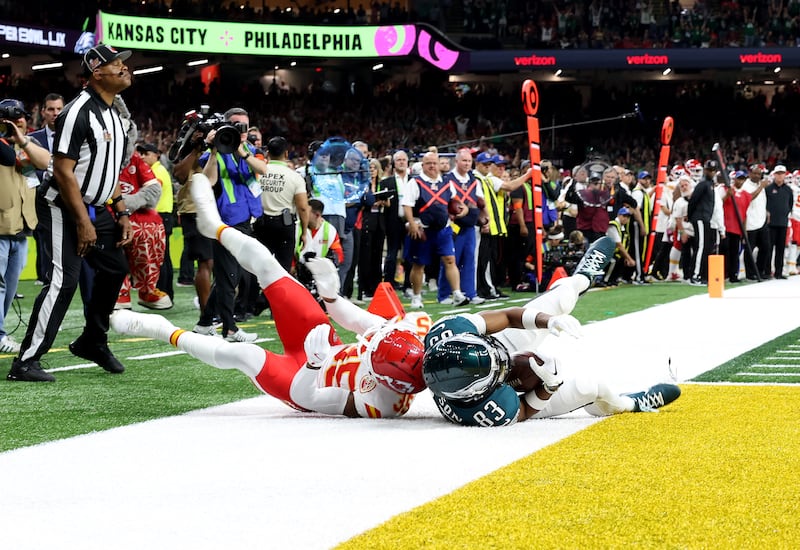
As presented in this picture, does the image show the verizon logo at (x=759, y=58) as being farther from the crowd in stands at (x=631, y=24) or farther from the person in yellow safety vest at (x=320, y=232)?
the person in yellow safety vest at (x=320, y=232)

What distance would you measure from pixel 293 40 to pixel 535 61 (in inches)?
349

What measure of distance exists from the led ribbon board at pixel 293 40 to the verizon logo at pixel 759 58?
409 inches

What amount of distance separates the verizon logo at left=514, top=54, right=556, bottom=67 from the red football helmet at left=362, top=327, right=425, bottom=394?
3789 centimetres

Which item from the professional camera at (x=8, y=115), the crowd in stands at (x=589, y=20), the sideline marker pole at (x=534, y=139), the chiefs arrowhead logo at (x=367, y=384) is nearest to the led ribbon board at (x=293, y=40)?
the crowd in stands at (x=589, y=20)

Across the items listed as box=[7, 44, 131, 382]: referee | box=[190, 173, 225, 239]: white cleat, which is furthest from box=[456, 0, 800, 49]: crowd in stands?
box=[190, 173, 225, 239]: white cleat

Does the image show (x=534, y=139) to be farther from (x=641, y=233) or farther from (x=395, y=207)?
(x=641, y=233)

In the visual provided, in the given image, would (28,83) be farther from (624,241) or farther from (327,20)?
(624,241)

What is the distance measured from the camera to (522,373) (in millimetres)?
5695

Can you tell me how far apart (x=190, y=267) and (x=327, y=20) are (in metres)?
22.8

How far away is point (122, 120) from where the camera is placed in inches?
303

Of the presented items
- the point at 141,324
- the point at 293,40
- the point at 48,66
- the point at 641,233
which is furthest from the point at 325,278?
the point at 48,66

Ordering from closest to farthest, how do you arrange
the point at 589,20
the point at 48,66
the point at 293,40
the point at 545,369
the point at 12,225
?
1. the point at 545,369
2. the point at 12,225
3. the point at 48,66
4. the point at 293,40
5. the point at 589,20

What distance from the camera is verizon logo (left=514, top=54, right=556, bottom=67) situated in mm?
42656

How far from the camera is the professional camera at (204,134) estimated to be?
8383mm
